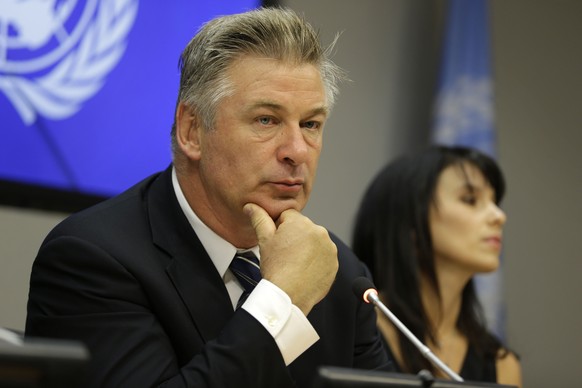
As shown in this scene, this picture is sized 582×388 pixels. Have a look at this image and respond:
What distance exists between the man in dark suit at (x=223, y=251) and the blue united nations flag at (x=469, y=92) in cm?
212

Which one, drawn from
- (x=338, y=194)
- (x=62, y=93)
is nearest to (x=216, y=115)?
(x=62, y=93)

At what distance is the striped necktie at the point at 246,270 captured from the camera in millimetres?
2166

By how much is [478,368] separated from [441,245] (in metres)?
0.49

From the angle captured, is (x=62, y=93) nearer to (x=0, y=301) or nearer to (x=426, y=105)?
(x=0, y=301)

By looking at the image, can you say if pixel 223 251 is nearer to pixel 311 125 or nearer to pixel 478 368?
pixel 311 125

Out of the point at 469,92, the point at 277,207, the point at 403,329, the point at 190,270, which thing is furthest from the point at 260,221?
the point at 469,92

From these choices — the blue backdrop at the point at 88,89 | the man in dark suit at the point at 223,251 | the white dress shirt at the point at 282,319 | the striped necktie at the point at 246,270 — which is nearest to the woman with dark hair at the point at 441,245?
the blue backdrop at the point at 88,89

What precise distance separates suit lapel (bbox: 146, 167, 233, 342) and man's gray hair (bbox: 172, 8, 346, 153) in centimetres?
24

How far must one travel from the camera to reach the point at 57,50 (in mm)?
3172

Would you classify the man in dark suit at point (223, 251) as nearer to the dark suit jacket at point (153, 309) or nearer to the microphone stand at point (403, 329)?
the dark suit jacket at point (153, 309)

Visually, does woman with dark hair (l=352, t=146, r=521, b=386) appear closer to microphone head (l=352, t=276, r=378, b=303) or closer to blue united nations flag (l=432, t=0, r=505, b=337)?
blue united nations flag (l=432, t=0, r=505, b=337)

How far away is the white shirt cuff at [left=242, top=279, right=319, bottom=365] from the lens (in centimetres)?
184

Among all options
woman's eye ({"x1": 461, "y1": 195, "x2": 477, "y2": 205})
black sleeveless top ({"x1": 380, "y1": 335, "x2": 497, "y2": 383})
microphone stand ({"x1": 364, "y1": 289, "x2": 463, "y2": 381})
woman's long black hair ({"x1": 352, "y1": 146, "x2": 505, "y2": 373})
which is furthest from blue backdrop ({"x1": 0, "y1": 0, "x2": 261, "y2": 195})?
microphone stand ({"x1": 364, "y1": 289, "x2": 463, "y2": 381})

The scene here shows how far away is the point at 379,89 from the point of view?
15.4 ft
